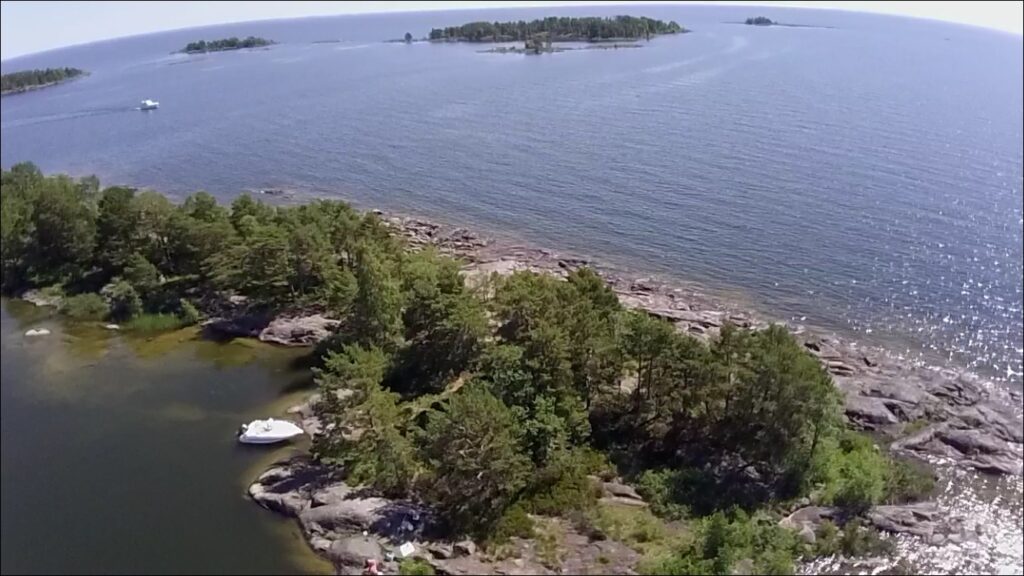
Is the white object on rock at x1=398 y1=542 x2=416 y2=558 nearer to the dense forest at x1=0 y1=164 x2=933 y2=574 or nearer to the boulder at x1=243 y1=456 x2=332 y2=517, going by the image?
the dense forest at x1=0 y1=164 x2=933 y2=574

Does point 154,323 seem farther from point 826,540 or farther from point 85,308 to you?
point 826,540

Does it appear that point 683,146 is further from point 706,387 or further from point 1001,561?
point 1001,561

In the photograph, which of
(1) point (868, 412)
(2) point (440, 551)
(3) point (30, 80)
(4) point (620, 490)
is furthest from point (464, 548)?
(3) point (30, 80)

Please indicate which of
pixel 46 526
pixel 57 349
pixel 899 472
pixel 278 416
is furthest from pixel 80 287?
pixel 899 472

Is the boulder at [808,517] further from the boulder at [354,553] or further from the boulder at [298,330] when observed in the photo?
the boulder at [298,330]

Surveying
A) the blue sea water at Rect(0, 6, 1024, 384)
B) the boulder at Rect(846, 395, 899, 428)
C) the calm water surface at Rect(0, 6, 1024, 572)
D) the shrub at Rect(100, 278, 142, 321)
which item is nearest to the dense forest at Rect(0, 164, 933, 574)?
the boulder at Rect(846, 395, 899, 428)

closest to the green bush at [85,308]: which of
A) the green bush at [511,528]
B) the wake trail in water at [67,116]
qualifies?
the green bush at [511,528]
